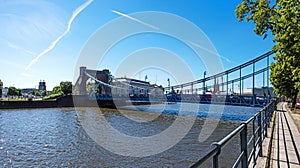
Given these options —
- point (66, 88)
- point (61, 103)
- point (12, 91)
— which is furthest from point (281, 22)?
point (12, 91)

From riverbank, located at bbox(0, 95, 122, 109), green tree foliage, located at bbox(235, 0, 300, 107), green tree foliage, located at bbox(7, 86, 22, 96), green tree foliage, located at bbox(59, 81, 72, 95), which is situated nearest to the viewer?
green tree foliage, located at bbox(235, 0, 300, 107)

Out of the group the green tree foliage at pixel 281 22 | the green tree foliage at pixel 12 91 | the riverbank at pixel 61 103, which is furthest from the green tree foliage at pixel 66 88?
the green tree foliage at pixel 281 22

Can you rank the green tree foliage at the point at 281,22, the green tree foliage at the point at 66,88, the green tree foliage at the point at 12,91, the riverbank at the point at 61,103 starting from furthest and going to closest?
1. the green tree foliage at the point at 12,91
2. the green tree foliage at the point at 66,88
3. the riverbank at the point at 61,103
4. the green tree foliage at the point at 281,22

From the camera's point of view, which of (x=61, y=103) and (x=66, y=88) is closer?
(x=61, y=103)

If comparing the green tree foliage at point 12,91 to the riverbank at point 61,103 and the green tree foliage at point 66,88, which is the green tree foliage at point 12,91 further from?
the riverbank at point 61,103

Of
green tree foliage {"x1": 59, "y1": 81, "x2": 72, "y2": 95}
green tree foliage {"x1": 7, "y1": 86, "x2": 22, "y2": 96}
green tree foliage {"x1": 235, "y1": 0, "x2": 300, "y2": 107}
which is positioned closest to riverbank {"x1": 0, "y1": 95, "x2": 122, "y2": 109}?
green tree foliage {"x1": 59, "y1": 81, "x2": 72, "y2": 95}

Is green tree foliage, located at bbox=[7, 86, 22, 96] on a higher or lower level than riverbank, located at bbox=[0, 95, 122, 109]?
higher

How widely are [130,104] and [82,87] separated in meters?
20.9

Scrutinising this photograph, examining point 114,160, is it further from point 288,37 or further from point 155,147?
point 288,37

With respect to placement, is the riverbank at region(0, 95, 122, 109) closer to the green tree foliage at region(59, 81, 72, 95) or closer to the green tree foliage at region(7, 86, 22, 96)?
the green tree foliage at region(59, 81, 72, 95)

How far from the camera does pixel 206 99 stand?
25469 mm

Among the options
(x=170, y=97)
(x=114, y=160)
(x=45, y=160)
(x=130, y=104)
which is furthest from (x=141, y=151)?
(x=130, y=104)

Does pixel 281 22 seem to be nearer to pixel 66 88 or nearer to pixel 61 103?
pixel 61 103

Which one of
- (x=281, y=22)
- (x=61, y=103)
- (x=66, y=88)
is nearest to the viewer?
(x=281, y=22)
